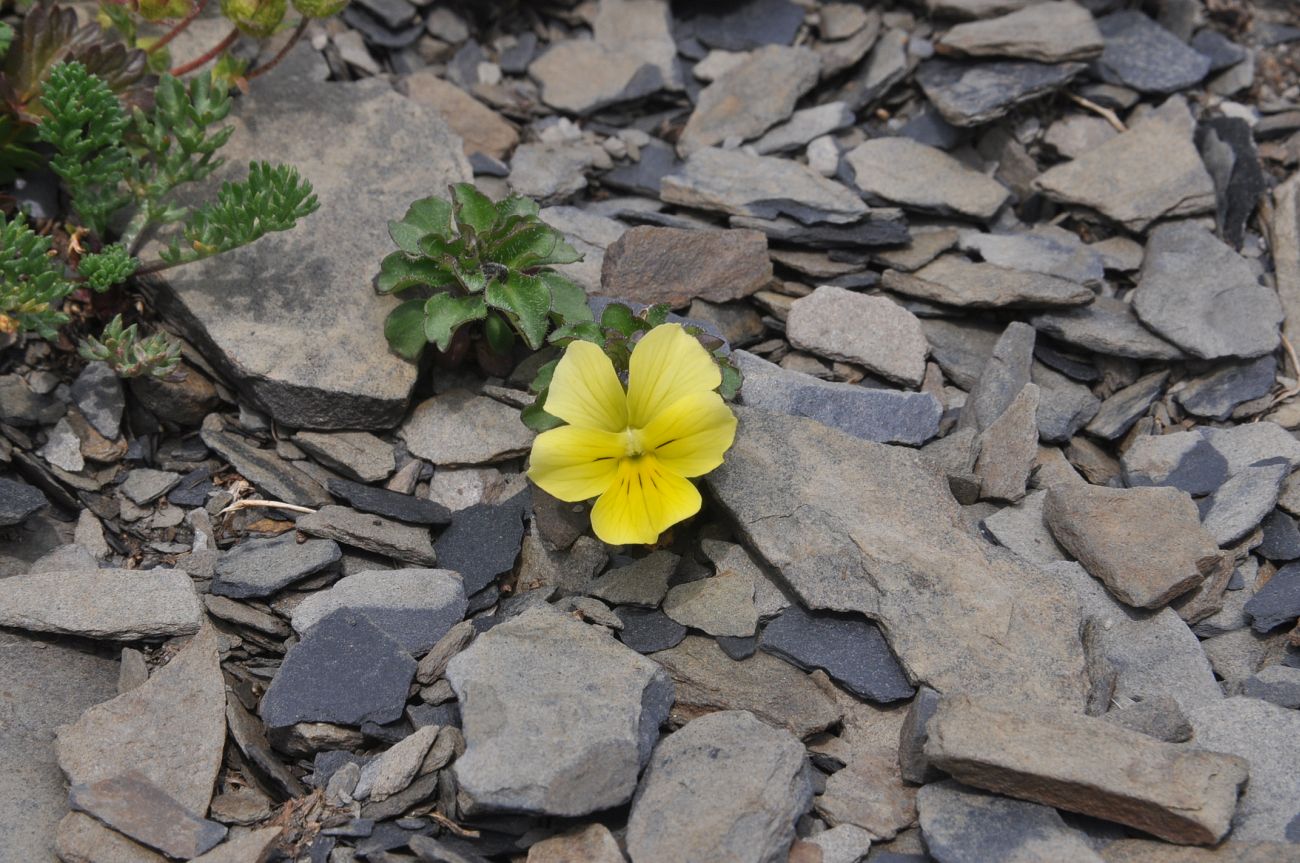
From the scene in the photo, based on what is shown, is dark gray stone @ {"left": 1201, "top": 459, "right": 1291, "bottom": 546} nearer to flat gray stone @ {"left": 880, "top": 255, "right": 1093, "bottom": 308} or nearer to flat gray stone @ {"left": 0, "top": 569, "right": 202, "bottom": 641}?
flat gray stone @ {"left": 880, "top": 255, "right": 1093, "bottom": 308}

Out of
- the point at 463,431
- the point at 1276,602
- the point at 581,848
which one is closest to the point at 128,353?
the point at 463,431

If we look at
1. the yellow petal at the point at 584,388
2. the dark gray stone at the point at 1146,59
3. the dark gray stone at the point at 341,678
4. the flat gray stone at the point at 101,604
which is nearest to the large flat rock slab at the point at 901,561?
the yellow petal at the point at 584,388

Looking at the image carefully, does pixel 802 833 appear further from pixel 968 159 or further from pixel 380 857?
pixel 968 159

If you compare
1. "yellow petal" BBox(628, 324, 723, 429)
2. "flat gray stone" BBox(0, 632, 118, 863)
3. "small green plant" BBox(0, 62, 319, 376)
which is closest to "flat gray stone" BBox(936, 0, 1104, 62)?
"yellow petal" BBox(628, 324, 723, 429)

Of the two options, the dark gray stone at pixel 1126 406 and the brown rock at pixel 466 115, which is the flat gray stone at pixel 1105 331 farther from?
the brown rock at pixel 466 115

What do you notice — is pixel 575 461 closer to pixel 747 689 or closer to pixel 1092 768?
pixel 747 689

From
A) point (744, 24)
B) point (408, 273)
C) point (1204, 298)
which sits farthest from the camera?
point (744, 24)
